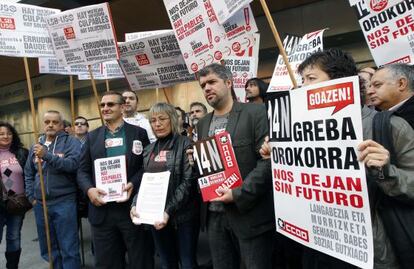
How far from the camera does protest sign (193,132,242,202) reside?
2.54m

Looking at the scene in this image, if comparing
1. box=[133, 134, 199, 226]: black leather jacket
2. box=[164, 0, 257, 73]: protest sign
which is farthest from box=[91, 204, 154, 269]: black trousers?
box=[164, 0, 257, 73]: protest sign

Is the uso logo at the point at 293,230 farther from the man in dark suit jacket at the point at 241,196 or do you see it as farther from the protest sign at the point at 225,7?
the protest sign at the point at 225,7

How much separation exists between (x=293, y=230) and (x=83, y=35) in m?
3.43

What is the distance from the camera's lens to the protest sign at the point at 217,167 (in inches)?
99.9

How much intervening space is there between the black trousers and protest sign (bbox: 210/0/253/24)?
1.98m

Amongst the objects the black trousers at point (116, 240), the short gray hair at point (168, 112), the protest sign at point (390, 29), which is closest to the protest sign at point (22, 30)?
the short gray hair at point (168, 112)

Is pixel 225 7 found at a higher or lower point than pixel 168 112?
higher

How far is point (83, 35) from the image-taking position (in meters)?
4.27

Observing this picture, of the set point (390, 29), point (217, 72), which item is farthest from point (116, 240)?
point (390, 29)

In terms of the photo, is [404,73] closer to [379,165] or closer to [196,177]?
[379,165]

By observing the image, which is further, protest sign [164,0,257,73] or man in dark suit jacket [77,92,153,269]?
protest sign [164,0,257,73]

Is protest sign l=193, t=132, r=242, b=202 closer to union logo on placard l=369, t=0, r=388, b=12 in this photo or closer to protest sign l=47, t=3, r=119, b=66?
union logo on placard l=369, t=0, r=388, b=12

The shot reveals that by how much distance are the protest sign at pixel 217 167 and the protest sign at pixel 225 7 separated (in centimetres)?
123

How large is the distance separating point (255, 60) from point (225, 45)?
95cm
